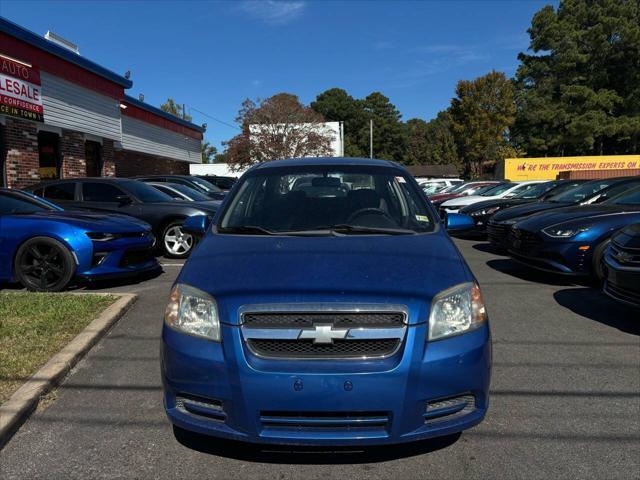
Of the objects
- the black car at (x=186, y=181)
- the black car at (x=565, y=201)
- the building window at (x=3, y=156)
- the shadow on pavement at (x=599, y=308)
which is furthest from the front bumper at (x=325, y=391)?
the black car at (x=186, y=181)

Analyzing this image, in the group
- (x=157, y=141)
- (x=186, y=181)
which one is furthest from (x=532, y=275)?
(x=157, y=141)

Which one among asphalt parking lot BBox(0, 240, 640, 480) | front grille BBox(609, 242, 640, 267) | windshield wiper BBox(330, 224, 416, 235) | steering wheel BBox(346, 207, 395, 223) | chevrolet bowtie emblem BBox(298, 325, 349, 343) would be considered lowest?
asphalt parking lot BBox(0, 240, 640, 480)

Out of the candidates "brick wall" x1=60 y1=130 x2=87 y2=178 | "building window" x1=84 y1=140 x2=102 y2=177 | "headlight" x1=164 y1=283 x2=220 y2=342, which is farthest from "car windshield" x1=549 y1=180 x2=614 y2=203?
"building window" x1=84 y1=140 x2=102 y2=177

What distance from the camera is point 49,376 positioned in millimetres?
3607

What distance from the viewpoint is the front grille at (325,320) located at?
243cm

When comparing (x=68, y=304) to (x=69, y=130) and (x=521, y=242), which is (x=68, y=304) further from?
(x=69, y=130)

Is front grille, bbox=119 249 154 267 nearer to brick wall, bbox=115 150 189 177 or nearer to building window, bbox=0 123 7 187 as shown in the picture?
building window, bbox=0 123 7 187

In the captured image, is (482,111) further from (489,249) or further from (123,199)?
(123,199)

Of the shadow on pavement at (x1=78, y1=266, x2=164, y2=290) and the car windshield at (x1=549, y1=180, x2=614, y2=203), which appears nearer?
the shadow on pavement at (x1=78, y1=266, x2=164, y2=290)

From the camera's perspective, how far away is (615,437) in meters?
2.96

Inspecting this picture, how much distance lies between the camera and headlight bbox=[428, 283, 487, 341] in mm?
2502

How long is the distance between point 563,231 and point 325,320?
5.52 m

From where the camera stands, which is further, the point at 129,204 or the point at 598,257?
the point at 129,204

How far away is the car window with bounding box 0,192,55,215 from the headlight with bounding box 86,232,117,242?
44.4 inches
